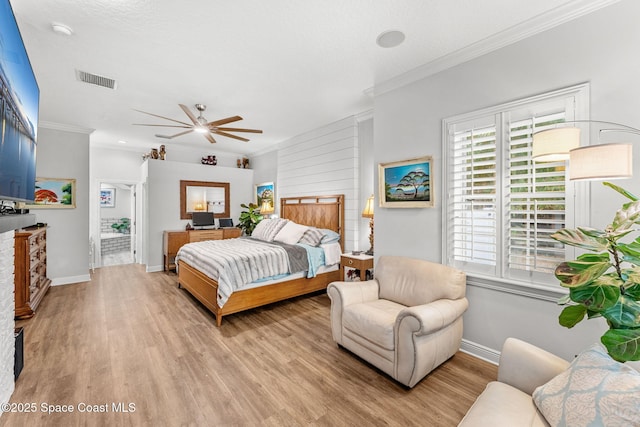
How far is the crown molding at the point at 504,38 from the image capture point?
75.6 inches

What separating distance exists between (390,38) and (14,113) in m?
2.60

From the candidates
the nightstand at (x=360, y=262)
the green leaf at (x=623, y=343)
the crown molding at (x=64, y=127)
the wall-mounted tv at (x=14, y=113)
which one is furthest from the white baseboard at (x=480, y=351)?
the crown molding at (x=64, y=127)

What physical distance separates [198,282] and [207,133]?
210 cm

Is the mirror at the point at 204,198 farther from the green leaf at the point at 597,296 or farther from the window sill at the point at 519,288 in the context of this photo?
the green leaf at the point at 597,296

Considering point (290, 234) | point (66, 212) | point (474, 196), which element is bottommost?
point (290, 234)

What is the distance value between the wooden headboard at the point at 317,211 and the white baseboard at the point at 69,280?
373cm

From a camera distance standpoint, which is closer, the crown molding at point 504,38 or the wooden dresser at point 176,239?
the crown molding at point 504,38

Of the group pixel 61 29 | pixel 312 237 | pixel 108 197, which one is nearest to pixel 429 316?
pixel 312 237

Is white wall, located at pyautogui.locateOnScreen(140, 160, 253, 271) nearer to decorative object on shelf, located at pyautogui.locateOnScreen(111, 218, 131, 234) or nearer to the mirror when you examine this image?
the mirror

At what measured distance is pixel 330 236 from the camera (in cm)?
437

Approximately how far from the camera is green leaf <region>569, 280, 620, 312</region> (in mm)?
981

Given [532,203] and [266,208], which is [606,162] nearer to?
[532,203]

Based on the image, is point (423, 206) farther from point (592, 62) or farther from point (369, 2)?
point (369, 2)

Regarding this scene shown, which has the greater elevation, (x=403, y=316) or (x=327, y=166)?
(x=327, y=166)
